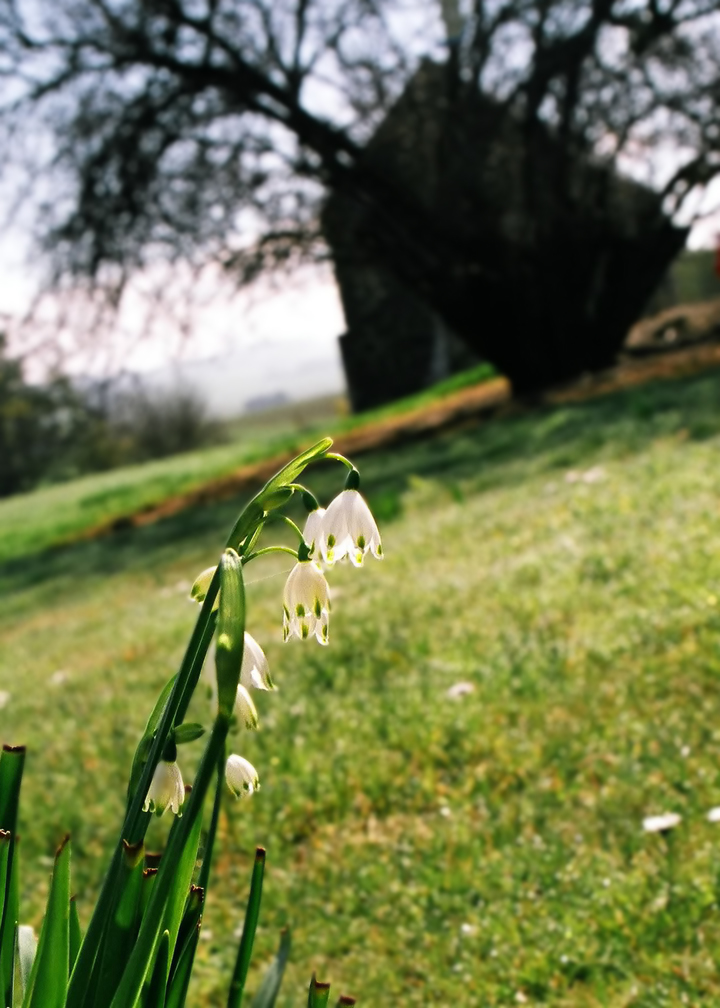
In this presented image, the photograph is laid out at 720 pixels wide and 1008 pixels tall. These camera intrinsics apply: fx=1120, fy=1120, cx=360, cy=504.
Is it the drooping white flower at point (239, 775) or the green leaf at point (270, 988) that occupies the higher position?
the drooping white flower at point (239, 775)

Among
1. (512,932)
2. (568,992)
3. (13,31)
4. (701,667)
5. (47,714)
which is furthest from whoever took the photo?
(13,31)

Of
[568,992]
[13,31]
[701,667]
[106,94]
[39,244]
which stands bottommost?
[568,992]

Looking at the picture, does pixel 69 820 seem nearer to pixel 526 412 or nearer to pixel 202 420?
pixel 526 412

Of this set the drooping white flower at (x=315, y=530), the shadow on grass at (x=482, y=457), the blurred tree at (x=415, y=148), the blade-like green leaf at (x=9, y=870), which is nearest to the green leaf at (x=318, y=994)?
the blade-like green leaf at (x=9, y=870)

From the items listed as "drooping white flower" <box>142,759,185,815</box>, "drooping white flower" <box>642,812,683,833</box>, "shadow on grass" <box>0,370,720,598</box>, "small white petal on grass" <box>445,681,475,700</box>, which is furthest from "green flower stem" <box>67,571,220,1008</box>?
"shadow on grass" <box>0,370,720,598</box>

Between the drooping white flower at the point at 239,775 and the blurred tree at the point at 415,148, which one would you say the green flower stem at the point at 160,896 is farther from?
the blurred tree at the point at 415,148

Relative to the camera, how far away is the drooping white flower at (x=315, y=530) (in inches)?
40.4

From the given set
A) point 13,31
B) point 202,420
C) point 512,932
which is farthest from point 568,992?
point 202,420

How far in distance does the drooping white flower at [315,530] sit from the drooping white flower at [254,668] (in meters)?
0.10

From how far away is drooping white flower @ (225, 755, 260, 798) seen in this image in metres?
1.08

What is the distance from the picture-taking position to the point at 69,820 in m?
3.27

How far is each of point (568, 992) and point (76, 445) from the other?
127ft

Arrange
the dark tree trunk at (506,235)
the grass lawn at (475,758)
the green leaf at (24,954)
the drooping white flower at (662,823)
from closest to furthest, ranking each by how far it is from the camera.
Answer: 1. the green leaf at (24,954)
2. the grass lawn at (475,758)
3. the drooping white flower at (662,823)
4. the dark tree trunk at (506,235)

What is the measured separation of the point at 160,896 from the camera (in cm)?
95
